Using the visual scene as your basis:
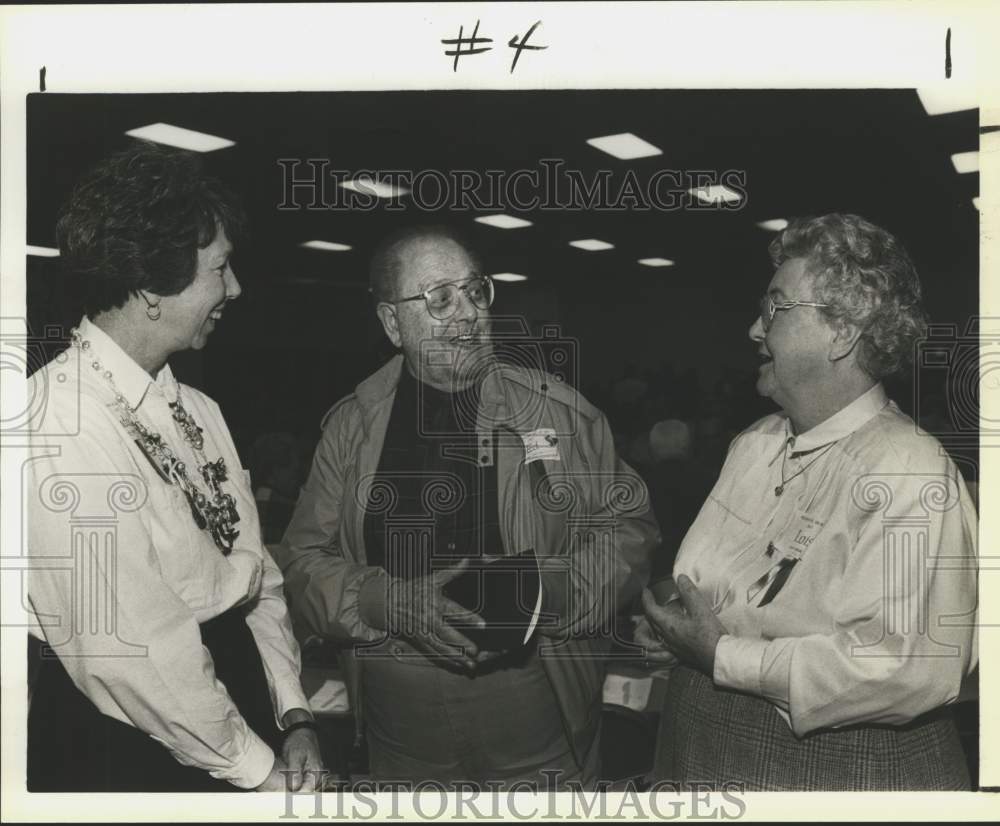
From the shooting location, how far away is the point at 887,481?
2506mm

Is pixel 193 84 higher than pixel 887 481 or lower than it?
higher

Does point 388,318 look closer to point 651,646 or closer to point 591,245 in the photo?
point 591,245

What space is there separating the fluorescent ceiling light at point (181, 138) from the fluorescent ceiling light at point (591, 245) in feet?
3.08

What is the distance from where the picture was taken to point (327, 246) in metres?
2.67

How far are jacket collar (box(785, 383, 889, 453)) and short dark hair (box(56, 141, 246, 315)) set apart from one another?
61.5 inches

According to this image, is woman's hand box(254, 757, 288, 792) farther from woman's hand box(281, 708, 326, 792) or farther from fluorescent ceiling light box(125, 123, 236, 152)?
fluorescent ceiling light box(125, 123, 236, 152)

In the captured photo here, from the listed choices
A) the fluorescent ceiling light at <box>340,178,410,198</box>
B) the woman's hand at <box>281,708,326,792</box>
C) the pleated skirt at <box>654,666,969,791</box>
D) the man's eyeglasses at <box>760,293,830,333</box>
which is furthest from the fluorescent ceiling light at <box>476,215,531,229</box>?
the woman's hand at <box>281,708,326,792</box>

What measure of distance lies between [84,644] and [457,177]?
1.52 meters

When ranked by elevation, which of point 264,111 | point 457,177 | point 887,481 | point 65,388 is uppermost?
point 264,111

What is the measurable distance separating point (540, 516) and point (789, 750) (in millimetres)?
855

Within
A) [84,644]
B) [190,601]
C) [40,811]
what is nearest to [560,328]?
[190,601]

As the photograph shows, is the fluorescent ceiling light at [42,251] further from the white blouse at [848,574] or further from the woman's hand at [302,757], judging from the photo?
the white blouse at [848,574]

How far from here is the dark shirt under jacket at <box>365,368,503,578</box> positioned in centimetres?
266

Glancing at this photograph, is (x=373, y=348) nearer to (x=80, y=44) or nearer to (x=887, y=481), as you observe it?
(x=80, y=44)
